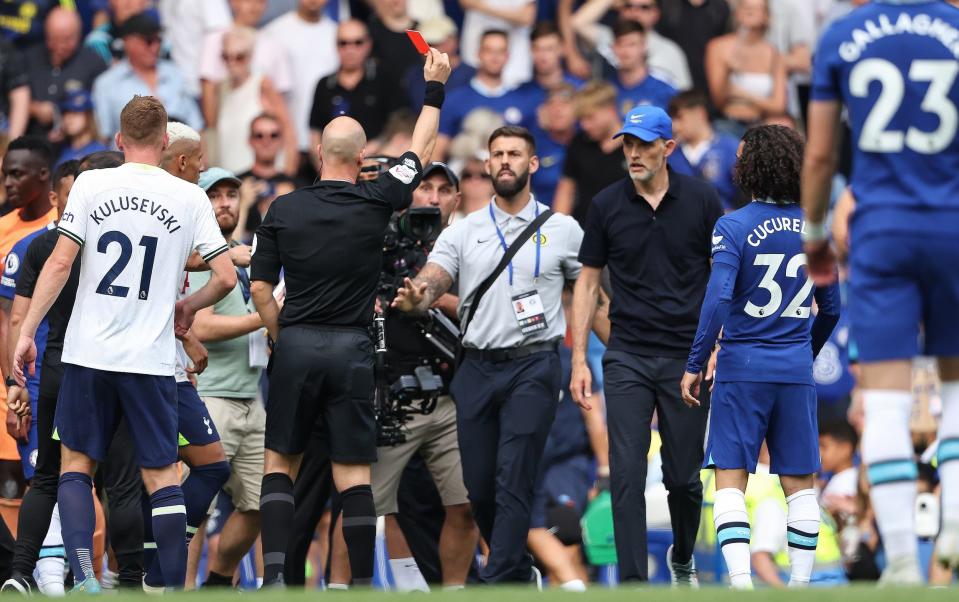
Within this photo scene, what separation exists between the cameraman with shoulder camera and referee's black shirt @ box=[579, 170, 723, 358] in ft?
3.56

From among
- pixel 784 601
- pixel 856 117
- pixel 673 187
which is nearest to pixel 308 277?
pixel 673 187

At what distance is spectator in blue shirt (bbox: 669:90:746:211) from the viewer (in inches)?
539

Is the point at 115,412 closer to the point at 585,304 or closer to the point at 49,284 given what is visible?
the point at 49,284

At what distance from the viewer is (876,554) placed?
38.4ft

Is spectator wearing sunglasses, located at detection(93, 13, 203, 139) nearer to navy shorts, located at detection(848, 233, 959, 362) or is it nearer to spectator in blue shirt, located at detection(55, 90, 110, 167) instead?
spectator in blue shirt, located at detection(55, 90, 110, 167)

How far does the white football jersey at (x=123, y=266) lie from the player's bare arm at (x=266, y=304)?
26.4 inches

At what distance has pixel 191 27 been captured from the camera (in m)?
15.1

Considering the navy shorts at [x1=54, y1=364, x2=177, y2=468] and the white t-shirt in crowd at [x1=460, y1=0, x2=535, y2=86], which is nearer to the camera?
the navy shorts at [x1=54, y1=364, x2=177, y2=468]

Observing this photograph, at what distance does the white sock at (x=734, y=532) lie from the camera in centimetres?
806

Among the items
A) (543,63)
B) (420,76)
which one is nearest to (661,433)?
(543,63)

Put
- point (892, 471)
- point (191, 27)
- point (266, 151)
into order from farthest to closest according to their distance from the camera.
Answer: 1. point (191, 27)
2. point (266, 151)
3. point (892, 471)

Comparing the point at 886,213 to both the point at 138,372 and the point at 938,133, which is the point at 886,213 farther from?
the point at 138,372

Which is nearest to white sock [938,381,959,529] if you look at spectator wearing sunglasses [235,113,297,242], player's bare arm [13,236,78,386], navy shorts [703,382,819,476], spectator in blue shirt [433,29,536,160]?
navy shorts [703,382,819,476]

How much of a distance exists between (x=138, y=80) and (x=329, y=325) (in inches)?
263
